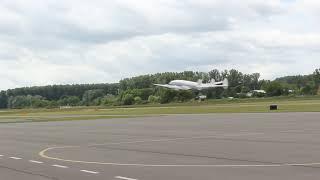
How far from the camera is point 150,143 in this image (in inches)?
1088

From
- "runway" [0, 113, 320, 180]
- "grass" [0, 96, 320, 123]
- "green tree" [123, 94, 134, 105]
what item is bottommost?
"runway" [0, 113, 320, 180]

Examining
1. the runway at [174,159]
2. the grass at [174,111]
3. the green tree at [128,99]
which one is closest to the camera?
the runway at [174,159]

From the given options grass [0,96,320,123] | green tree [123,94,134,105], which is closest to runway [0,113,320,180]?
grass [0,96,320,123]

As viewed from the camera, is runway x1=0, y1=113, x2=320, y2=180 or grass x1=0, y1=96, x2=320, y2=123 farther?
grass x1=0, y1=96, x2=320, y2=123

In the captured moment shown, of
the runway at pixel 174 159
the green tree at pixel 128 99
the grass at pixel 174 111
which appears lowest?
the runway at pixel 174 159

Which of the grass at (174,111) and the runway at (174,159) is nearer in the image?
the runway at (174,159)

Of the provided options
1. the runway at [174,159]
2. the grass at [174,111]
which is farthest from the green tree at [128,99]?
the runway at [174,159]

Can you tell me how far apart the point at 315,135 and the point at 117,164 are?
12252 millimetres

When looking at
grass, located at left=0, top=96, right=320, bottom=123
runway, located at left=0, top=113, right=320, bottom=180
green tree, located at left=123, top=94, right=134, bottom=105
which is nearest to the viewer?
runway, located at left=0, top=113, right=320, bottom=180

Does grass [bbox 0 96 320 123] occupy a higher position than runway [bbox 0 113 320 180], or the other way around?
grass [bbox 0 96 320 123]

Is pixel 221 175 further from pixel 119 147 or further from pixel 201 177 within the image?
pixel 119 147

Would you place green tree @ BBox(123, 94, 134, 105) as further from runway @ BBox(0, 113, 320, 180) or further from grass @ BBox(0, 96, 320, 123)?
runway @ BBox(0, 113, 320, 180)

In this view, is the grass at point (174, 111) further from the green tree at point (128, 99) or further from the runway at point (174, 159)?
the green tree at point (128, 99)

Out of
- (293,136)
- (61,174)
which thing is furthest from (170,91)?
(61,174)
